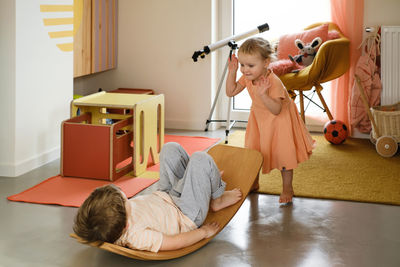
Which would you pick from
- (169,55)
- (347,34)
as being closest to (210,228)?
(347,34)

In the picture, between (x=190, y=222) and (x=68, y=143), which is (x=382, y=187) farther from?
(x=68, y=143)

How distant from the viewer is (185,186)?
210cm

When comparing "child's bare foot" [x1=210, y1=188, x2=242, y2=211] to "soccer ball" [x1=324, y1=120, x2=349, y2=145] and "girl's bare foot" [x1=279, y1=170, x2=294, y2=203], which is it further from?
"soccer ball" [x1=324, y1=120, x2=349, y2=145]

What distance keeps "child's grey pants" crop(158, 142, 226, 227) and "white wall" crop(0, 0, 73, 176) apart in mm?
1259

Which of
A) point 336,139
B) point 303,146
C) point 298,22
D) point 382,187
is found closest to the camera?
point 303,146

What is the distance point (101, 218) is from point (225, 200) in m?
0.68

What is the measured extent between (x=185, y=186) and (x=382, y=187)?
1335mm

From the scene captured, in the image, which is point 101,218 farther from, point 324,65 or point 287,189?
point 324,65

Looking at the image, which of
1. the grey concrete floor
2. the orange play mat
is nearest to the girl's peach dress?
the grey concrete floor

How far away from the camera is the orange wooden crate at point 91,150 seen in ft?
9.62

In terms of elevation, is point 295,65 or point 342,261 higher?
point 295,65

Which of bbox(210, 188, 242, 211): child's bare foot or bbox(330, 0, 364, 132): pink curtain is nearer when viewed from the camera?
bbox(210, 188, 242, 211): child's bare foot

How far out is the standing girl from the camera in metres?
2.39

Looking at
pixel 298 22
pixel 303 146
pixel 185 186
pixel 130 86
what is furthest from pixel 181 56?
pixel 185 186
